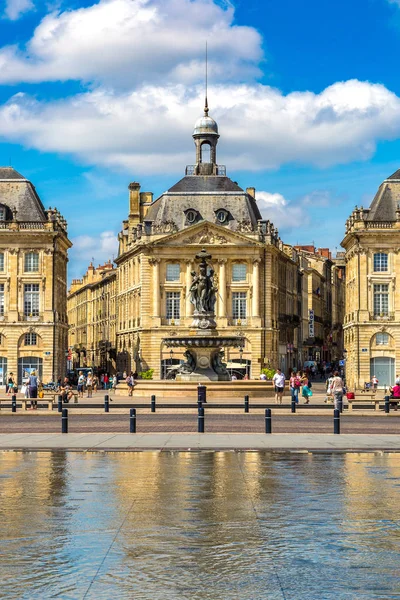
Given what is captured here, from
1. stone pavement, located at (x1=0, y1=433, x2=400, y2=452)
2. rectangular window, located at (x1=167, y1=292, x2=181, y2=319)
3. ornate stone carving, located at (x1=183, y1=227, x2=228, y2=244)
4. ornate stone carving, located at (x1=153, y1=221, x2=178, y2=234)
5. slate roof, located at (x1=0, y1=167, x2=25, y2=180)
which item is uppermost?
slate roof, located at (x1=0, y1=167, x2=25, y2=180)

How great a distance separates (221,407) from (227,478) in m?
28.4

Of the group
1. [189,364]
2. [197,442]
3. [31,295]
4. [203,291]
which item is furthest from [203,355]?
[31,295]

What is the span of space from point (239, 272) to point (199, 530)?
87487mm

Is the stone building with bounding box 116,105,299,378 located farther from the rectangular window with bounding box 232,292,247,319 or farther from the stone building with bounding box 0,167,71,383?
the stone building with bounding box 0,167,71,383

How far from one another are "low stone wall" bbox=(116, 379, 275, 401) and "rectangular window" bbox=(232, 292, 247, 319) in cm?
3827

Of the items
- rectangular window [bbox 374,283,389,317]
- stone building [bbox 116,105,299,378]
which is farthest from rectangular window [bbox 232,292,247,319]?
rectangular window [bbox 374,283,389,317]

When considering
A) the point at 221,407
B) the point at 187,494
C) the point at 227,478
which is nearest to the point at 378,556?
the point at 187,494

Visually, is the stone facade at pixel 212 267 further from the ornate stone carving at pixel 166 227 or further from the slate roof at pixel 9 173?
the slate roof at pixel 9 173

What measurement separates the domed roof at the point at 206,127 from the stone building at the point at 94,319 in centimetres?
2326

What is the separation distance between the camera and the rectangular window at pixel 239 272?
10156 centimetres

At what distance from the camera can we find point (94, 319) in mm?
151625

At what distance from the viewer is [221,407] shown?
48719 millimetres

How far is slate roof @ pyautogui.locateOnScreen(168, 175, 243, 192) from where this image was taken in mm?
104062

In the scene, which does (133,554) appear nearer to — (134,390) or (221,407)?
(221,407)
